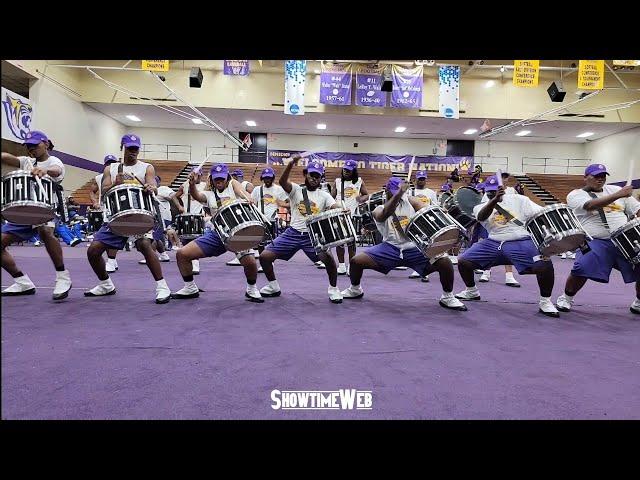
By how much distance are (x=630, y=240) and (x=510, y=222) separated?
4.18 ft

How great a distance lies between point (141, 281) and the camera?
5980 mm

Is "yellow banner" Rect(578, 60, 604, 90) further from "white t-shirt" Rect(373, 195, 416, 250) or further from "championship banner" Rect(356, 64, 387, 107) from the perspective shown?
"white t-shirt" Rect(373, 195, 416, 250)

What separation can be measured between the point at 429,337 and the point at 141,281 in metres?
4.51

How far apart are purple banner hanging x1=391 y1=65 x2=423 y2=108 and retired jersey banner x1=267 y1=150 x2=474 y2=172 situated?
209 inches

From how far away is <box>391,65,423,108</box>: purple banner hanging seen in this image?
15.9 m

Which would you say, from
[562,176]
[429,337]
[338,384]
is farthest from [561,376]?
[562,176]

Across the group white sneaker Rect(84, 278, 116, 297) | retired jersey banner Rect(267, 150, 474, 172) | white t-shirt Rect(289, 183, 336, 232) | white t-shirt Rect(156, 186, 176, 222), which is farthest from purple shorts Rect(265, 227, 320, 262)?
A: retired jersey banner Rect(267, 150, 474, 172)

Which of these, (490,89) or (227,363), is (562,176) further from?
(227,363)

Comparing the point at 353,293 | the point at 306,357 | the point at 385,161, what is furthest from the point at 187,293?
the point at 385,161

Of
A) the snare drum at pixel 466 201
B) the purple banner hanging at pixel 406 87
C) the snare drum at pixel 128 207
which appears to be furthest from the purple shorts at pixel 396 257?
the purple banner hanging at pixel 406 87

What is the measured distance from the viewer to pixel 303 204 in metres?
5.25

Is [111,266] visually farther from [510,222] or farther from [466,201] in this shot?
[510,222]

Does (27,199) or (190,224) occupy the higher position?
(27,199)

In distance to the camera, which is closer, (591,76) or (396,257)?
(396,257)
